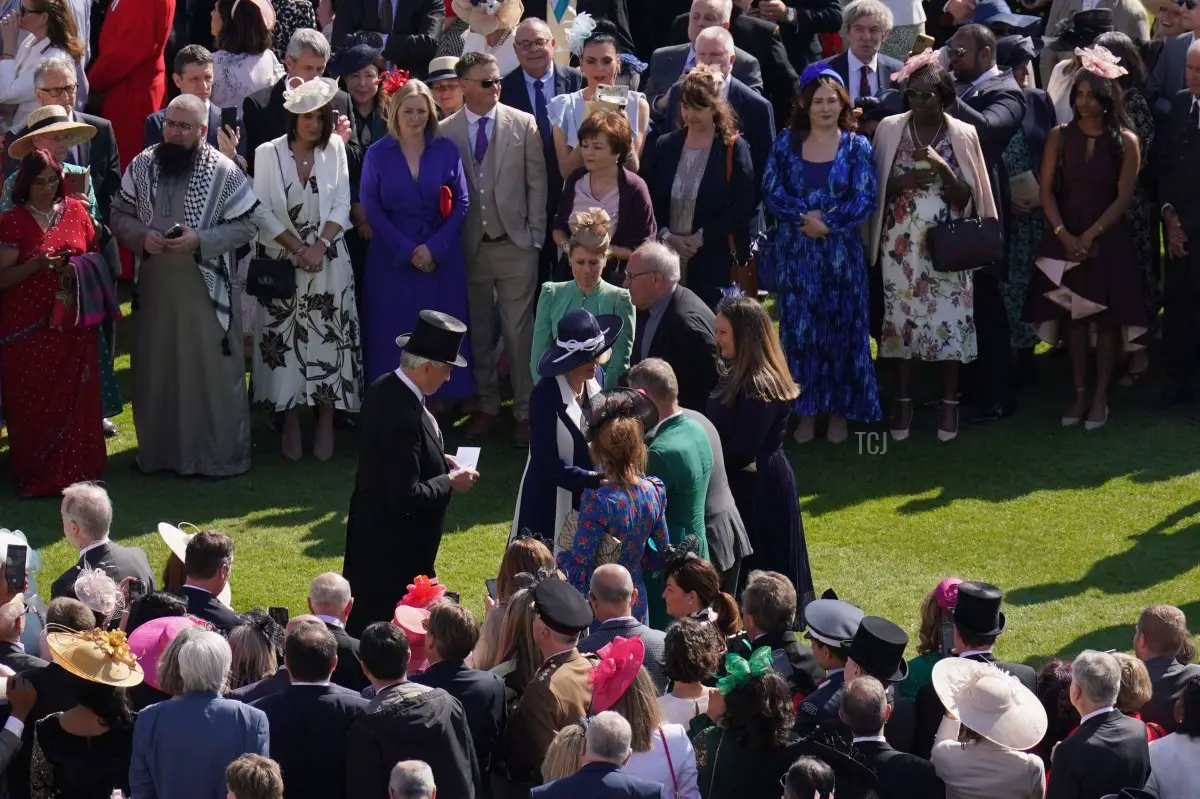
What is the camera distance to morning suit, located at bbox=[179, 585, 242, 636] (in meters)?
7.77

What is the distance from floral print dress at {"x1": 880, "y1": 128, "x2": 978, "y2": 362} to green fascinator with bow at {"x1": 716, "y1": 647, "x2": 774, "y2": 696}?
19.4 feet

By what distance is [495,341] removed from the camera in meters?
12.7

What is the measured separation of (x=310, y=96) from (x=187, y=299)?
4.81 feet

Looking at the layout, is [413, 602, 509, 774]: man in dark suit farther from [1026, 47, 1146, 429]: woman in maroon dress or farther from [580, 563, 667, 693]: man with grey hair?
[1026, 47, 1146, 429]: woman in maroon dress

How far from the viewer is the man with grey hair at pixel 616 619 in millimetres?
7453

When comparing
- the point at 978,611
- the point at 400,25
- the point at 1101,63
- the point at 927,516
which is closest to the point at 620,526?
the point at 978,611

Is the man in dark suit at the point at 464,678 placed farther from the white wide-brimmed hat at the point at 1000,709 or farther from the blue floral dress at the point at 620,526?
the white wide-brimmed hat at the point at 1000,709

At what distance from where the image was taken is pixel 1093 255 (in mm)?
12375

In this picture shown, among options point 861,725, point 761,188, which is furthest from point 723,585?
point 761,188

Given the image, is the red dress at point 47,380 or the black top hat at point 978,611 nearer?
the black top hat at point 978,611

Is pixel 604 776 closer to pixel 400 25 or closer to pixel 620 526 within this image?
pixel 620 526

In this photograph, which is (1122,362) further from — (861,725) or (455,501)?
(861,725)

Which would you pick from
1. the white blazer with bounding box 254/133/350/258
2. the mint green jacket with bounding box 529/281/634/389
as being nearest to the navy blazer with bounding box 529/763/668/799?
the mint green jacket with bounding box 529/281/634/389

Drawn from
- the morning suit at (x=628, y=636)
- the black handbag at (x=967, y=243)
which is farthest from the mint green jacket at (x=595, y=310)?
the morning suit at (x=628, y=636)
